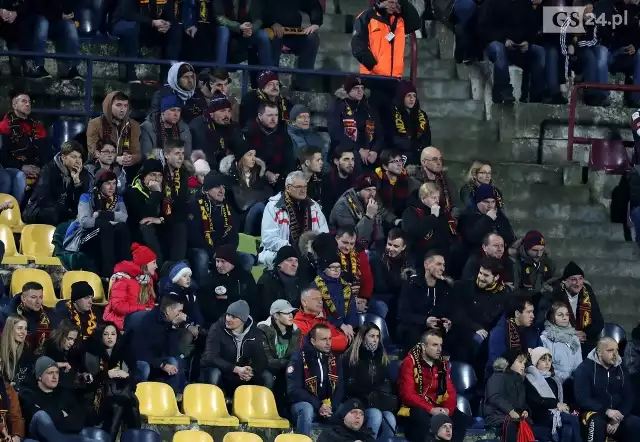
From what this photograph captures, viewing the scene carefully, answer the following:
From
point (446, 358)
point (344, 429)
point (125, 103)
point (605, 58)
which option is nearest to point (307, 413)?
point (344, 429)

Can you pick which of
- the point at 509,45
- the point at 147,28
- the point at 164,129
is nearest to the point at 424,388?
the point at 164,129

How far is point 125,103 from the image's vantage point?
69.9ft

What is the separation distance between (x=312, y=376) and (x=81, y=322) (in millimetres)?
2061

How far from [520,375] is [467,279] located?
130cm

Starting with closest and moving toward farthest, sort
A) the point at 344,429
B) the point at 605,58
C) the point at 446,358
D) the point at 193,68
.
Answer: the point at 344,429
the point at 446,358
the point at 193,68
the point at 605,58

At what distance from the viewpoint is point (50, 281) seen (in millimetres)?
19859

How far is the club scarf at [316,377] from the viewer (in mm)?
19359

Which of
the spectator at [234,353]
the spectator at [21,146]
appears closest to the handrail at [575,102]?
the spectator at [21,146]

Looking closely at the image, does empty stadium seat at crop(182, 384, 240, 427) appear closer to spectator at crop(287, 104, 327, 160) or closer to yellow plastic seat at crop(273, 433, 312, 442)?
yellow plastic seat at crop(273, 433, 312, 442)

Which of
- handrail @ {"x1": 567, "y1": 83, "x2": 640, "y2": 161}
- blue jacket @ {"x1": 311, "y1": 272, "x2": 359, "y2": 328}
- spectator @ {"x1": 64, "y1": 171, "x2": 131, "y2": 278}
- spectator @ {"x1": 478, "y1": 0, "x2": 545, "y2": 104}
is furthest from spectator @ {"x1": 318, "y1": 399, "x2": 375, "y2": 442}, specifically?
spectator @ {"x1": 478, "y1": 0, "x2": 545, "y2": 104}

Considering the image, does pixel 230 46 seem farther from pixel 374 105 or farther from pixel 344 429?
pixel 344 429

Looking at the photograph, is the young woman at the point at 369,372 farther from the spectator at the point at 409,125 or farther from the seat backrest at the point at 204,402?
the spectator at the point at 409,125

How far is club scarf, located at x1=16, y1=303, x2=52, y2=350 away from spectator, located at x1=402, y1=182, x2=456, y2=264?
4.16m

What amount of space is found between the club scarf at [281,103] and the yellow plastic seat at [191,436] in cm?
496
